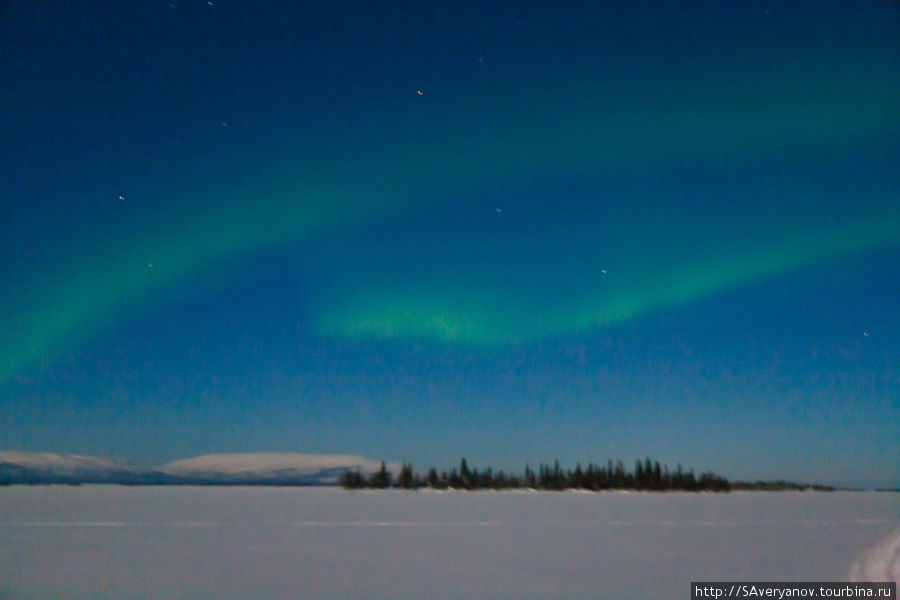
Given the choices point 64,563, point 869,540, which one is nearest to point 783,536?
point 869,540

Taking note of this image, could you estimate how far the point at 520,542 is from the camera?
A: 76.6ft

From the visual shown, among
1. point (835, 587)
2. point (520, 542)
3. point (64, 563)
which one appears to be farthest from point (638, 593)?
point (64, 563)

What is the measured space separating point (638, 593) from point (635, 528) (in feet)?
58.9

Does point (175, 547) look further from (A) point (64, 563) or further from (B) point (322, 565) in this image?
(B) point (322, 565)

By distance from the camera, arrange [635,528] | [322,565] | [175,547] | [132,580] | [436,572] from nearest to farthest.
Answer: [132,580]
[436,572]
[322,565]
[175,547]
[635,528]

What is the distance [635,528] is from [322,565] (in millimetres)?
17118

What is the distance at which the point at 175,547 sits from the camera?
21.9m

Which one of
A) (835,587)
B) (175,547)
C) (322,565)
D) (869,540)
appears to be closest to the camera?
(835,587)

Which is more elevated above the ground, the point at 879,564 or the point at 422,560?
the point at 879,564

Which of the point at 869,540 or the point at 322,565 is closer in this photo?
the point at 322,565

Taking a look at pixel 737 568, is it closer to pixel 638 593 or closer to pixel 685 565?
pixel 685 565

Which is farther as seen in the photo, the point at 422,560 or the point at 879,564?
the point at 422,560

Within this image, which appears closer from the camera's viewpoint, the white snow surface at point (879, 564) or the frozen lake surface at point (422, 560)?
the frozen lake surface at point (422, 560)

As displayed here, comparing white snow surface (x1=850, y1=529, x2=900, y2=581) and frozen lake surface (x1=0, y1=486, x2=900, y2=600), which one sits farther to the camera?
white snow surface (x1=850, y1=529, x2=900, y2=581)
